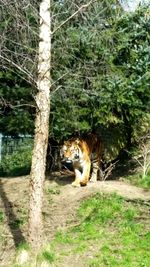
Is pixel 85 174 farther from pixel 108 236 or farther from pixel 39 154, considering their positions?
pixel 39 154

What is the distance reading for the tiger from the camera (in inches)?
417

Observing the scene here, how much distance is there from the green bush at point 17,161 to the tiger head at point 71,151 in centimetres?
729

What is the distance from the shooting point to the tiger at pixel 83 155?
10586mm

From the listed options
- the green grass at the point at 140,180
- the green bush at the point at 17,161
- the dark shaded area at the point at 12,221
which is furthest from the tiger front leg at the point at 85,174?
the green bush at the point at 17,161

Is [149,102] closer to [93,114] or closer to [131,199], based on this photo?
[93,114]

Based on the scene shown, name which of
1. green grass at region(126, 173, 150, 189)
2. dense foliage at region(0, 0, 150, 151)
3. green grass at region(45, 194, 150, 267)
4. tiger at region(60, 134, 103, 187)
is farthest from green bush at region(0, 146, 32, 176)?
green grass at region(45, 194, 150, 267)

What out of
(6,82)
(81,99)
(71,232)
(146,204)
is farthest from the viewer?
(6,82)

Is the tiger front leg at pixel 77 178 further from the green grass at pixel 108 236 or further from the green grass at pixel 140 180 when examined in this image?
the green grass at pixel 140 180

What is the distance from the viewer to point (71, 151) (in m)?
10.6

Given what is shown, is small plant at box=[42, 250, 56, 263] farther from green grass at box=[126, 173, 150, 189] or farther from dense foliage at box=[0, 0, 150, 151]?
green grass at box=[126, 173, 150, 189]

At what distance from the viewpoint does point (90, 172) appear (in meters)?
11.8

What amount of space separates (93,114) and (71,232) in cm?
293

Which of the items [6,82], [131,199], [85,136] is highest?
[6,82]

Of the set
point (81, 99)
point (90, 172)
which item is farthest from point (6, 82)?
point (90, 172)
